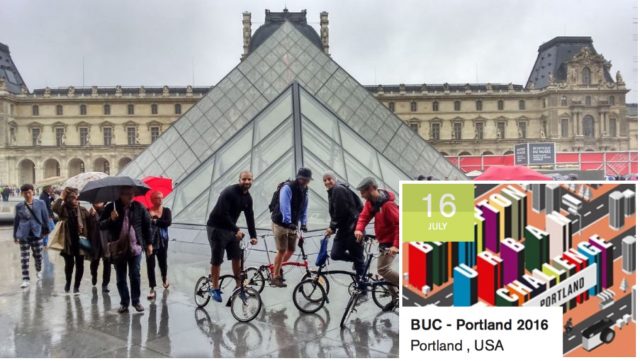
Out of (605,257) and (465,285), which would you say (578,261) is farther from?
(465,285)

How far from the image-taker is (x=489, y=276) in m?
2.98

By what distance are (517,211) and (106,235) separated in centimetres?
359

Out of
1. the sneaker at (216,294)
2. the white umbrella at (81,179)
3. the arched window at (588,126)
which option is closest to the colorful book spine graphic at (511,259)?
the sneaker at (216,294)

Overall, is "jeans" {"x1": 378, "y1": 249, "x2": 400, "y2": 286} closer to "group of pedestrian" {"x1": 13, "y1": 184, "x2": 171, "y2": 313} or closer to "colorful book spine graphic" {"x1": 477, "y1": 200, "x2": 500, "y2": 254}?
"colorful book spine graphic" {"x1": 477, "y1": 200, "x2": 500, "y2": 254}

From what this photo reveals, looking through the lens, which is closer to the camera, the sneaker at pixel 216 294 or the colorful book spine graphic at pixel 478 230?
the colorful book spine graphic at pixel 478 230

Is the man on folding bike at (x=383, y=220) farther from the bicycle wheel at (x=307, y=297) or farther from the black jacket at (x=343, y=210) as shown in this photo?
the bicycle wheel at (x=307, y=297)

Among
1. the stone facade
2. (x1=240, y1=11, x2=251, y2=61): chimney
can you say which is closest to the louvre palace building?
the stone facade

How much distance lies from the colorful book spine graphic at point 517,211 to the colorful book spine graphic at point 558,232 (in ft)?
0.45

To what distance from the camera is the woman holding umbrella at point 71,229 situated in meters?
5.58

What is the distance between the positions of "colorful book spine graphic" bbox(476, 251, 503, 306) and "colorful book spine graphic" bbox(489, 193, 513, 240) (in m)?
0.14

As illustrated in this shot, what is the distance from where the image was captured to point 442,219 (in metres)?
2.99

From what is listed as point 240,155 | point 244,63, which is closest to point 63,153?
point 244,63

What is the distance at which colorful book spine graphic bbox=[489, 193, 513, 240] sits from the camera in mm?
2965
